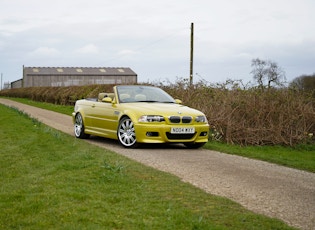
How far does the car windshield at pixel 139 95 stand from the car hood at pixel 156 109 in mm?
346

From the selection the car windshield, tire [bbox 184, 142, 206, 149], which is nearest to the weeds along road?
tire [bbox 184, 142, 206, 149]

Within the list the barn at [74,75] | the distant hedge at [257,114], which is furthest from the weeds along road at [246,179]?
the barn at [74,75]

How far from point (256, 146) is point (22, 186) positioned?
869 cm

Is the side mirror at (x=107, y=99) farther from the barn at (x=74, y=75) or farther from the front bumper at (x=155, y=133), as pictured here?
the barn at (x=74, y=75)

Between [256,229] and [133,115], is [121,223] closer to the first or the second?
[256,229]

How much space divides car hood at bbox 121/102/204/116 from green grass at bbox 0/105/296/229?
254 centimetres

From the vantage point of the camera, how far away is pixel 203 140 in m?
11.6

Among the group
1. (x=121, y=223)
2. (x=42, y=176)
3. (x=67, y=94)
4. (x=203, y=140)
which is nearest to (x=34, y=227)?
(x=121, y=223)

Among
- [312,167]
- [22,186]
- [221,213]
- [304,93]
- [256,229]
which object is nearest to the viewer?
[256,229]

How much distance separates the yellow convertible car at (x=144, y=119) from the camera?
11016 millimetres

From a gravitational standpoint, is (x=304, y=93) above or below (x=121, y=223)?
above

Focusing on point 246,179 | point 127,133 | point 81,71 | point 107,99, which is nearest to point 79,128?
point 107,99

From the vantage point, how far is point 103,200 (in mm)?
5797

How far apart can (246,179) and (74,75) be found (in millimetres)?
89157
